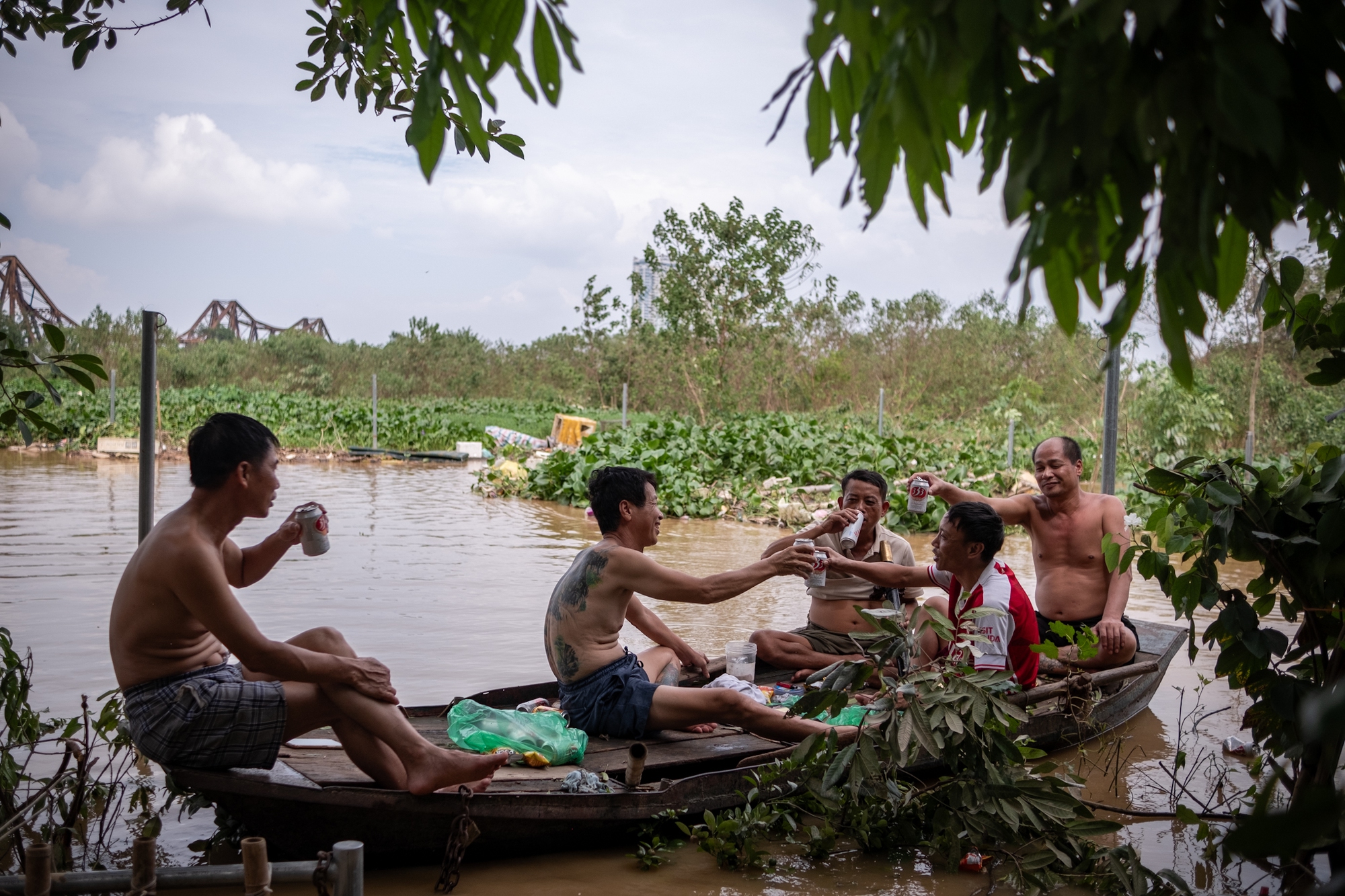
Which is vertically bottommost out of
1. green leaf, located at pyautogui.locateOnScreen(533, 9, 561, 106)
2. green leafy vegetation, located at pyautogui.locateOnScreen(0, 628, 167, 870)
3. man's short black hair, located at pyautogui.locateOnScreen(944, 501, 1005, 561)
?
green leafy vegetation, located at pyautogui.locateOnScreen(0, 628, 167, 870)

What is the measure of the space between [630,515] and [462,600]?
5.11 m

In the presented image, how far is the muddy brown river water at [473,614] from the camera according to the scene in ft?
12.5

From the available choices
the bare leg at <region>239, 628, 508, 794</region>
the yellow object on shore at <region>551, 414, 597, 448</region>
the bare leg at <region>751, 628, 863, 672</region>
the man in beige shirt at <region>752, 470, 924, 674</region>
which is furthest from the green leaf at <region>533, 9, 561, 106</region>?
the yellow object on shore at <region>551, 414, 597, 448</region>

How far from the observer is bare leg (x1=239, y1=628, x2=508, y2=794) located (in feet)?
11.4

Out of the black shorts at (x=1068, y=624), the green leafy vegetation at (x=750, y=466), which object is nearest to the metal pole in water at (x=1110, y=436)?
the black shorts at (x=1068, y=624)

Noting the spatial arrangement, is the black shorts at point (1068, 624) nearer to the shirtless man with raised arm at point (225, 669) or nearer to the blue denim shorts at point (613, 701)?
the blue denim shorts at point (613, 701)

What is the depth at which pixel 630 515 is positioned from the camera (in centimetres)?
438

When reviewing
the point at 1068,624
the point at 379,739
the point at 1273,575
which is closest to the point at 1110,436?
the point at 1068,624

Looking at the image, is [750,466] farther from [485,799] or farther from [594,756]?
[485,799]

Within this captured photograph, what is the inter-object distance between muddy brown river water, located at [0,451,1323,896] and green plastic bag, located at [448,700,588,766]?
1.29 feet

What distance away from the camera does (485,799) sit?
11.4 feet

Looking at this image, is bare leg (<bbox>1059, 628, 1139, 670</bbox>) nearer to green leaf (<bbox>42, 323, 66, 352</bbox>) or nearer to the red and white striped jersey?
the red and white striped jersey

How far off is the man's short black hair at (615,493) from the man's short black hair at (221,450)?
1.41 m

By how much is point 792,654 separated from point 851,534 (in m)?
0.87
